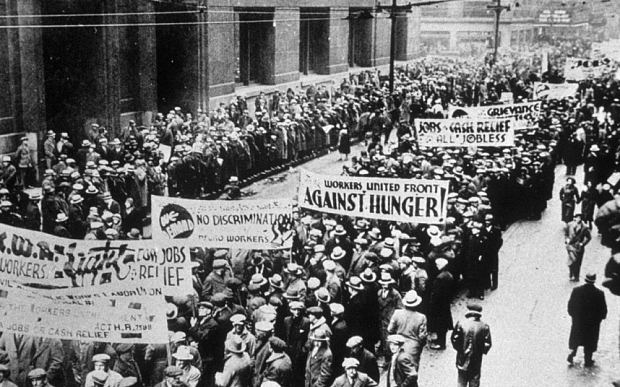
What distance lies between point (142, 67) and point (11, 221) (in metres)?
12.4

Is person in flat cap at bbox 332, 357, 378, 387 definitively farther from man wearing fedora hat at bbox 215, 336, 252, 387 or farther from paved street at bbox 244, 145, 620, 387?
paved street at bbox 244, 145, 620, 387

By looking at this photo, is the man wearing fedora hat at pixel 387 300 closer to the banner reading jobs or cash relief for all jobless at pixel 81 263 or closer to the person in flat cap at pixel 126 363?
the banner reading jobs or cash relief for all jobless at pixel 81 263

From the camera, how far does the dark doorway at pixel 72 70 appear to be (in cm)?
2144

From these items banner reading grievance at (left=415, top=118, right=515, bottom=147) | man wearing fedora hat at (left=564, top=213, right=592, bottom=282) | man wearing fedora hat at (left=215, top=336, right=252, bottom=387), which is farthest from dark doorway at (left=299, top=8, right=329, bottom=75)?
man wearing fedora hat at (left=215, top=336, right=252, bottom=387)

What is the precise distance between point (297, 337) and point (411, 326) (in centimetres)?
136

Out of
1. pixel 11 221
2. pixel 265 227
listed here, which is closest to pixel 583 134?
pixel 265 227

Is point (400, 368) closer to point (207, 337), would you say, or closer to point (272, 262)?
point (207, 337)

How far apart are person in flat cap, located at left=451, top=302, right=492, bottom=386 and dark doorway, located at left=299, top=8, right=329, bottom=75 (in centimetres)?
2827

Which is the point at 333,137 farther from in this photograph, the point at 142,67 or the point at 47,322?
the point at 47,322

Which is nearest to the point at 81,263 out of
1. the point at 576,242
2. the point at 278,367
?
the point at 278,367

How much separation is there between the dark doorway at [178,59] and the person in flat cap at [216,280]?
640 inches

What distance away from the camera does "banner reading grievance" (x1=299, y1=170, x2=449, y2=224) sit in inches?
433

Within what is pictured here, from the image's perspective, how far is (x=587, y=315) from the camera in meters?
10.2

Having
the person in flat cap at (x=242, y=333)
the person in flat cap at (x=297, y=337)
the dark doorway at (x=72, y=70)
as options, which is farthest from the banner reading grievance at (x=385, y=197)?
the dark doorway at (x=72, y=70)
